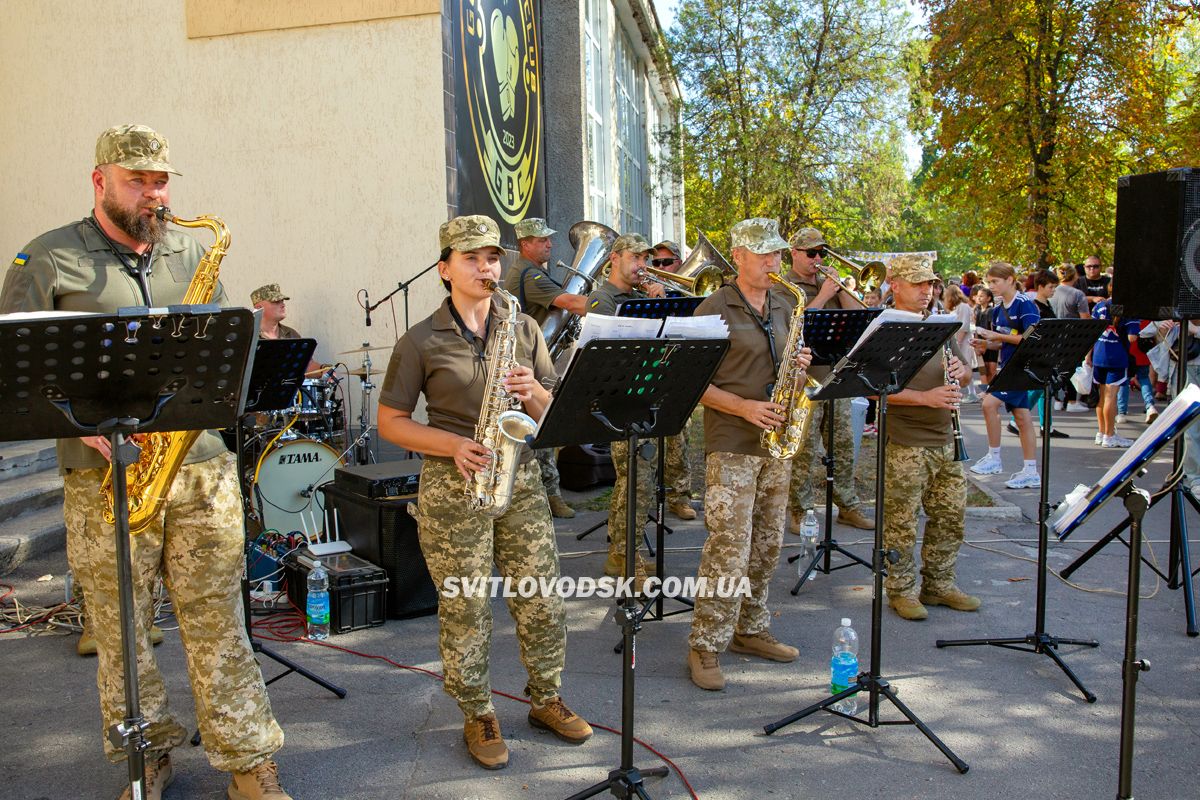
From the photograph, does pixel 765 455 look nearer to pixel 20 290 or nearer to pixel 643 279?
pixel 643 279

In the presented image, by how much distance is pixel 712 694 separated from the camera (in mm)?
4875

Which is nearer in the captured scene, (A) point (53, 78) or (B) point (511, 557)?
(B) point (511, 557)

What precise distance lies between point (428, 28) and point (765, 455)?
245 inches

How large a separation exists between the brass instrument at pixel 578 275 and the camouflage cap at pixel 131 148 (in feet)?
14.9

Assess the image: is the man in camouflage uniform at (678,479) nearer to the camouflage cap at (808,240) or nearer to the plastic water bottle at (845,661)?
the camouflage cap at (808,240)

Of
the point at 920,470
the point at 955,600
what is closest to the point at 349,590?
the point at 920,470

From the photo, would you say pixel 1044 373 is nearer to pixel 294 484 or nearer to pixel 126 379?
pixel 126 379

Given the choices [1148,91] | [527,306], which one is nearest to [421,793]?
[527,306]

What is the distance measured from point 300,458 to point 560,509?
2427mm

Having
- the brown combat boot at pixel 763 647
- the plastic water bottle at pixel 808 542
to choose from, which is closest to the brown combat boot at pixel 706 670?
the brown combat boot at pixel 763 647

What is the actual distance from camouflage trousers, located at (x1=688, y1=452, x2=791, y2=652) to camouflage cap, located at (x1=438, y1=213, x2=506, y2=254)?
1.71 meters

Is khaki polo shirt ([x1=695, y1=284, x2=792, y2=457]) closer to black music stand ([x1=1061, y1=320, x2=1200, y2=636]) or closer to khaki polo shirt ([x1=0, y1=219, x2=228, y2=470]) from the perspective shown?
black music stand ([x1=1061, y1=320, x2=1200, y2=636])

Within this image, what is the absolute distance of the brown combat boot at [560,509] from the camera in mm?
8672

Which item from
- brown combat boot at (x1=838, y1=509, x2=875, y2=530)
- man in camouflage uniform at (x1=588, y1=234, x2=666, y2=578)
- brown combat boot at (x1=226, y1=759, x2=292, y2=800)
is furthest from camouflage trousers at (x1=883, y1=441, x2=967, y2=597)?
brown combat boot at (x1=226, y1=759, x2=292, y2=800)
